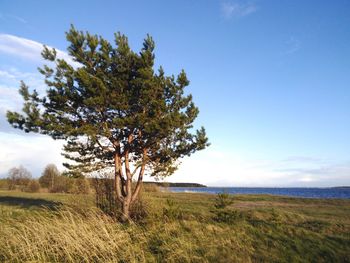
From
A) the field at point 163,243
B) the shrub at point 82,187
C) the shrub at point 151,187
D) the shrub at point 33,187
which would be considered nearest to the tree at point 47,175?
the shrub at point 33,187

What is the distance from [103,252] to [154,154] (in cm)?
1013

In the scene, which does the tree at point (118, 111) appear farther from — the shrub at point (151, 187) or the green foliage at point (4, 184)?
the green foliage at point (4, 184)

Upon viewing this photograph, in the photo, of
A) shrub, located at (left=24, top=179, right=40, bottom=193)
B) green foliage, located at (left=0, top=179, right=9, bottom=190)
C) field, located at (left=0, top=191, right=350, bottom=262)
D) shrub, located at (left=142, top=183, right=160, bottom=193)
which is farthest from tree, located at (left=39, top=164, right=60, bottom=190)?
field, located at (left=0, top=191, right=350, bottom=262)

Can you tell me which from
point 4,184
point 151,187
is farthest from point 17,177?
point 151,187

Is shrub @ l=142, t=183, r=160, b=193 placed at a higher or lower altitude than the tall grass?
higher

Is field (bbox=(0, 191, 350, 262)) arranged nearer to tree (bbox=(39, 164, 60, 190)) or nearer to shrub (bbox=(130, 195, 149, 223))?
shrub (bbox=(130, 195, 149, 223))

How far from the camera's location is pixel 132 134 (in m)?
17.9

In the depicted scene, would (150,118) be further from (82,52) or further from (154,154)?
(82,52)

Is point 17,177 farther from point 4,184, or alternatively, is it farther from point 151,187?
point 151,187

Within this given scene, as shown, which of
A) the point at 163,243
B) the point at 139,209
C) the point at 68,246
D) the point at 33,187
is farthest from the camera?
the point at 33,187

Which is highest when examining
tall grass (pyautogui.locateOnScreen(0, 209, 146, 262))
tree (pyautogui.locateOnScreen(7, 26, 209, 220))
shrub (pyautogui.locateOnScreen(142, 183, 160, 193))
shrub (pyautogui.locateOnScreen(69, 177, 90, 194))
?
tree (pyautogui.locateOnScreen(7, 26, 209, 220))

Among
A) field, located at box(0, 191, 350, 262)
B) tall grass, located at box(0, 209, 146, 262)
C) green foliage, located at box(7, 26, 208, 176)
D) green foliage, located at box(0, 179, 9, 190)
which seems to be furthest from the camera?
green foliage, located at box(0, 179, 9, 190)

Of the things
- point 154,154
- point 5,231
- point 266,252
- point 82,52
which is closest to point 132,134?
point 154,154

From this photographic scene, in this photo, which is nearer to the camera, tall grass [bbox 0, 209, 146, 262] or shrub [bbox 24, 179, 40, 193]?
tall grass [bbox 0, 209, 146, 262]
